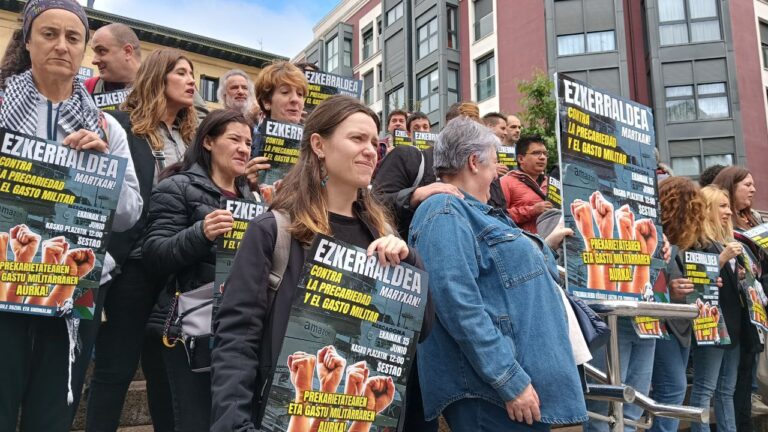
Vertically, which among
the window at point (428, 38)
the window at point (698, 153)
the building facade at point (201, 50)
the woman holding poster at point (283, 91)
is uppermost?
the window at point (428, 38)

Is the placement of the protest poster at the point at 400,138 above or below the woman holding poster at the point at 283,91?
above

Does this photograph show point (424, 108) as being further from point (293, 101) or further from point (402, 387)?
point (402, 387)

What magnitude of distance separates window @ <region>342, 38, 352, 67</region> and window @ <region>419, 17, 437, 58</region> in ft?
23.7

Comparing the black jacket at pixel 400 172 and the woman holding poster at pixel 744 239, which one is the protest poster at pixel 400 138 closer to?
the black jacket at pixel 400 172

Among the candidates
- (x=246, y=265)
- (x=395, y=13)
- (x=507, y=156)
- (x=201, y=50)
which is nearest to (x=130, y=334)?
(x=246, y=265)

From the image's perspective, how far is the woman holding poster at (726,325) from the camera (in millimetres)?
5000

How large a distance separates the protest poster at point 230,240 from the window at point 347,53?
37474 millimetres

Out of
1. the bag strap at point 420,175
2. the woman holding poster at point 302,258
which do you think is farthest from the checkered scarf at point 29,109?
the bag strap at point 420,175

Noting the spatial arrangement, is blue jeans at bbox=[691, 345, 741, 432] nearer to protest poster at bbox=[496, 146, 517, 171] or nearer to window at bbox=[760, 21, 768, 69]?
protest poster at bbox=[496, 146, 517, 171]

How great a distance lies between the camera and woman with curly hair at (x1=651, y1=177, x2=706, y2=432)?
4.61 metres

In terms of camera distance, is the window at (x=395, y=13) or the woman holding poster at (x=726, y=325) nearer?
the woman holding poster at (x=726, y=325)

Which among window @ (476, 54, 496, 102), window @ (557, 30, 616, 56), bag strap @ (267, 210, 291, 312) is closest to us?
bag strap @ (267, 210, 291, 312)

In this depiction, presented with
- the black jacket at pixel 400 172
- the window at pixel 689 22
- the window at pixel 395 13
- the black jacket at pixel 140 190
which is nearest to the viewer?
the black jacket at pixel 140 190

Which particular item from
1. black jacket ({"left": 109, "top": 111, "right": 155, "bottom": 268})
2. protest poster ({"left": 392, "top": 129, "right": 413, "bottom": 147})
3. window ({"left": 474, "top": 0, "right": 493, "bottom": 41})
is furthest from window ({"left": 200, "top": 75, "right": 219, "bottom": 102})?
black jacket ({"left": 109, "top": 111, "right": 155, "bottom": 268})
